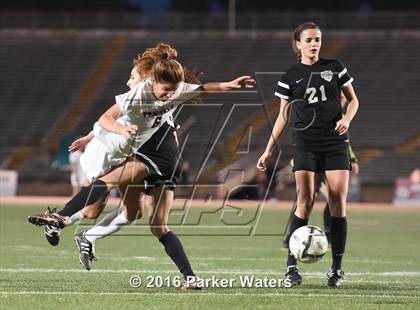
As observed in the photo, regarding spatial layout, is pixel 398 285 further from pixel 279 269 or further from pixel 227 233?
pixel 227 233

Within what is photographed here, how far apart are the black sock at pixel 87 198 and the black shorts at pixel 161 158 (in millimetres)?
324

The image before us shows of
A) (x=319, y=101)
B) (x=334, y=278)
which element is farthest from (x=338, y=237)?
(x=319, y=101)

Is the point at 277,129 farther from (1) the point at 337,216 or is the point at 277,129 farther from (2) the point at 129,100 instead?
(2) the point at 129,100

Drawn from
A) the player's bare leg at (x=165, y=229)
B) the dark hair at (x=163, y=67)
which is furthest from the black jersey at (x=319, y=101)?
the player's bare leg at (x=165, y=229)

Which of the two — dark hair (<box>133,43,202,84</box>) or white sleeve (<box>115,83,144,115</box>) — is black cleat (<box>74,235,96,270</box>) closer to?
white sleeve (<box>115,83,144,115</box>)

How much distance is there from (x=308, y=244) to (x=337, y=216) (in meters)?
0.57

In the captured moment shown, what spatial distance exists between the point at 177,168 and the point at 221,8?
4104 centimetres

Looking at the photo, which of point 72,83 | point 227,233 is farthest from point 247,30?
point 227,233

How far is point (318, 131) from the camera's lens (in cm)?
705

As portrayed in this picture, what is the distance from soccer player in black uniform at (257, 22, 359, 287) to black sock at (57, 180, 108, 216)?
1407mm

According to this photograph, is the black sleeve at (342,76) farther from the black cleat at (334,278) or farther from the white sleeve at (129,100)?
the white sleeve at (129,100)

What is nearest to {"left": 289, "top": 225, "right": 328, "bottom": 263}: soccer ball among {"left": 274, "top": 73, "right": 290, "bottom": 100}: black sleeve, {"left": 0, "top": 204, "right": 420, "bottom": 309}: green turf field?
{"left": 0, "top": 204, "right": 420, "bottom": 309}: green turf field

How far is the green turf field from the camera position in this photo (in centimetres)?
593

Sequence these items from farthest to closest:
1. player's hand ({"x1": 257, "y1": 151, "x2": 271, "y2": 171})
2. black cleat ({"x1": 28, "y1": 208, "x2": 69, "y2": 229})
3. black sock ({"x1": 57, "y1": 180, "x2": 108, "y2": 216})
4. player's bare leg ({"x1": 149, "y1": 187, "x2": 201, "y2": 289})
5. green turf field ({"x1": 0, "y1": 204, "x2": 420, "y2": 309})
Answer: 1. player's hand ({"x1": 257, "y1": 151, "x2": 271, "y2": 171})
2. player's bare leg ({"x1": 149, "y1": 187, "x2": 201, "y2": 289})
3. black sock ({"x1": 57, "y1": 180, "x2": 108, "y2": 216})
4. black cleat ({"x1": 28, "y1": 208, "x2": 69, "y2": 229})
5. green turf field ({"x1": 0, "y1": 204, "x2": 420, "y2": 309})
